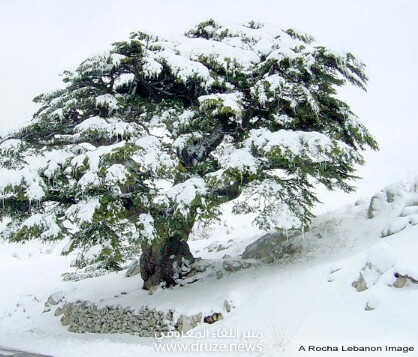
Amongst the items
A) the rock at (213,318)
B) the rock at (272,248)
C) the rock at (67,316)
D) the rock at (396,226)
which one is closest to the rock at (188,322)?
the rock at (213,318)

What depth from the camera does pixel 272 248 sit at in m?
10.6

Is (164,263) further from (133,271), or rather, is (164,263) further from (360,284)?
(360,284)

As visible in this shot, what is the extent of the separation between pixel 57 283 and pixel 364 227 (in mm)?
11460

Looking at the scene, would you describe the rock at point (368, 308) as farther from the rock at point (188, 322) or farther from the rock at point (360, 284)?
the rock at point (188, 322)

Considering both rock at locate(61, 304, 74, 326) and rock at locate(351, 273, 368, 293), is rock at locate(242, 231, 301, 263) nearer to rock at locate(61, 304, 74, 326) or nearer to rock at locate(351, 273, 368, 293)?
rock at locate(351, 273, 368, 293)

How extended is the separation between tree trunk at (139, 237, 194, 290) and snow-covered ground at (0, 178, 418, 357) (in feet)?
1.34

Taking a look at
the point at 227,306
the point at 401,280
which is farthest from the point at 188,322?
the point at 401,280

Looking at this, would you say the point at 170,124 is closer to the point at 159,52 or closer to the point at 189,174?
the point at 189,174

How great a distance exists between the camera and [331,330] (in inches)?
229

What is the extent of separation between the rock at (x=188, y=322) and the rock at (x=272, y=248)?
2518mm

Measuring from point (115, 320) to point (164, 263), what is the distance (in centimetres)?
184

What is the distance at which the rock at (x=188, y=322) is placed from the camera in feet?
27.1

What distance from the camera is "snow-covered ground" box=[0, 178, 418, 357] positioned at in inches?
223

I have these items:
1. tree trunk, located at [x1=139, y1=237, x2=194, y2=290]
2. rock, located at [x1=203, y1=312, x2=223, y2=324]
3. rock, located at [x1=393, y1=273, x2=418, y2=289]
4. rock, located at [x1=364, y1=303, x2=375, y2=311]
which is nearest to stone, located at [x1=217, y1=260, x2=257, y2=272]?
tree trunk, located at [x1=139, y1=237, x2=194, y2=290]
